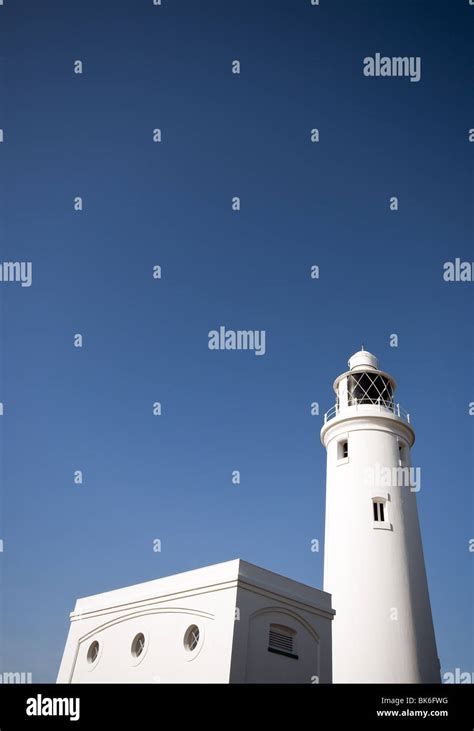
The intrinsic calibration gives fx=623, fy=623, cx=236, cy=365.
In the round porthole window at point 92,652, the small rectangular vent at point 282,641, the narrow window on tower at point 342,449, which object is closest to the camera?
the small rectangular vent at point 282,641

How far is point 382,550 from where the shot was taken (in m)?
23.3

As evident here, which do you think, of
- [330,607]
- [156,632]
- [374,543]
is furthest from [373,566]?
[156,632]

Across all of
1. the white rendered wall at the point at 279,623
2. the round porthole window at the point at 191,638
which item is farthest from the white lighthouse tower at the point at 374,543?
the round porthole window at the point at 191,638

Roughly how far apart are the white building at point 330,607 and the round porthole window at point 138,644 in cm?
3

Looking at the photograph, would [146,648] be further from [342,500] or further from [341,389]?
[341,389]

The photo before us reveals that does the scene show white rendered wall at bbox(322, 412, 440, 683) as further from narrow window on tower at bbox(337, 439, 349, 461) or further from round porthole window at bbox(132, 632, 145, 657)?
round porthole window at bbox(132, 632, 145, 657)

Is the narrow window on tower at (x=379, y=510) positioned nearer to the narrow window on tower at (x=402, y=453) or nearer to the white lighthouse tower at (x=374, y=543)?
the white lighthouse tower at (x=374, y=543)

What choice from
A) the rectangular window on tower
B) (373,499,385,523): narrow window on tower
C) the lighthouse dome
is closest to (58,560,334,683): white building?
the rectangular window on tower

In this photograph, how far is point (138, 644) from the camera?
61.8 ft

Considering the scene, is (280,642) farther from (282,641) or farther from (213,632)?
(213,632)

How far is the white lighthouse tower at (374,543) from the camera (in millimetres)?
21734

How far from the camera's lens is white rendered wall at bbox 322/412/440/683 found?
2166 cm

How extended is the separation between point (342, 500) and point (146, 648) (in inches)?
394
